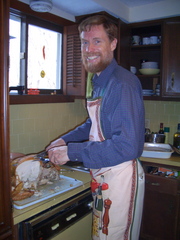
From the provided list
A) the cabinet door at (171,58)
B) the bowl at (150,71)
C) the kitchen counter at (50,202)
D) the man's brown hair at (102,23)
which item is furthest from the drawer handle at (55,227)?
the bowl at (150,71)

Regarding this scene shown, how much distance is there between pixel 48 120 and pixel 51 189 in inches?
33.1

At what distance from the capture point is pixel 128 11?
2535mm

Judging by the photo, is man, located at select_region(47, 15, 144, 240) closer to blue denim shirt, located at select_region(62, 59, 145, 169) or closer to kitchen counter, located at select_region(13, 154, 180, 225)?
blue denim shirt, located at select_region(62, 59, 145, 169)

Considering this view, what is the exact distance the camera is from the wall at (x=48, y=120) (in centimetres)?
189

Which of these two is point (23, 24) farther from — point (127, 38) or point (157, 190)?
point (157, 190)

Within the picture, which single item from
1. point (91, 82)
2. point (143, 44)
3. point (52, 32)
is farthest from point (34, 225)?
point (143, 44)

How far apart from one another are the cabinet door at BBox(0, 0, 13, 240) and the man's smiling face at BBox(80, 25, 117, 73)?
0.44 m

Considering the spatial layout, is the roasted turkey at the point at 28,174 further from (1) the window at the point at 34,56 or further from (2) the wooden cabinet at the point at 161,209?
(2) the wooden cabinet at the point at 161,209

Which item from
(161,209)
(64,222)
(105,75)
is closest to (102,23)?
(105,75)

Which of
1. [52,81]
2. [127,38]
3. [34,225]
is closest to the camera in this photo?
[34,225]

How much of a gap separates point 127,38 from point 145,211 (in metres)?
1.67

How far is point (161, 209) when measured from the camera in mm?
2127

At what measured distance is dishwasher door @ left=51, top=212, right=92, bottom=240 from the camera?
138 centimetres

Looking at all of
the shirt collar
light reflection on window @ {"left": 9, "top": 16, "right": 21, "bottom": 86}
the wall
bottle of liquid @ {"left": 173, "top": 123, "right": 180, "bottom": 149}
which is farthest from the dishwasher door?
bottle of liquid @ {"left": 173, "top": 123, "right": 180, "bottom": 149}
